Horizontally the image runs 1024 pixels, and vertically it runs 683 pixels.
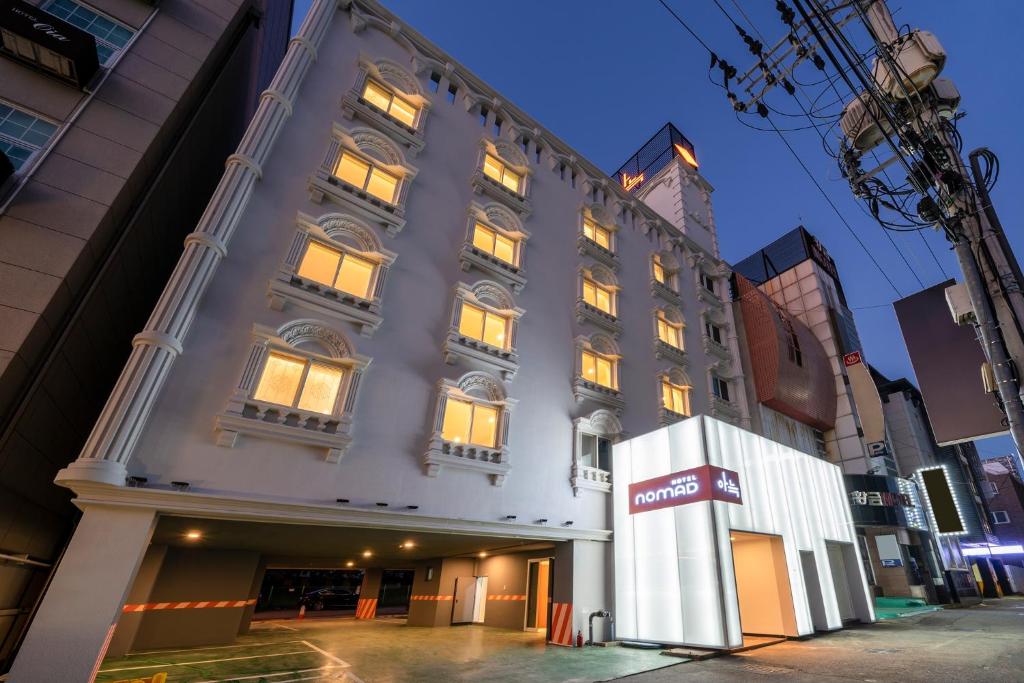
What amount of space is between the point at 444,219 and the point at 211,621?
52.2 feet

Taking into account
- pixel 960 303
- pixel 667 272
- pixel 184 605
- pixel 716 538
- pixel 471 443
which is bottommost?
pixel 184 605

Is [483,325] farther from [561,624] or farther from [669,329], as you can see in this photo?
[669,329]

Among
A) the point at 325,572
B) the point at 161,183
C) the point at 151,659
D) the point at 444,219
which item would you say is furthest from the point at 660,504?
the point at 325,572

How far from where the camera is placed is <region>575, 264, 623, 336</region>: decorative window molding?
64.2 feet

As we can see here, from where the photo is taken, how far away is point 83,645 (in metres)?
7.79

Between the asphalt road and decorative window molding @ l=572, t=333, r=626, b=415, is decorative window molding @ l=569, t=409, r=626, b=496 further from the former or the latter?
the asphalt road

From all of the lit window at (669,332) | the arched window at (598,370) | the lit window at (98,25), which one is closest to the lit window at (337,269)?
the lit window at (98,25)

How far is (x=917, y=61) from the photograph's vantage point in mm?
10203

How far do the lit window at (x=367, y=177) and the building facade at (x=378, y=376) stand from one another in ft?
0.31

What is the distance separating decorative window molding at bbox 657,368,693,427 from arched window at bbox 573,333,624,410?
2.83 m

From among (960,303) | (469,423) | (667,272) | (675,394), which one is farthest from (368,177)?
(667,272)

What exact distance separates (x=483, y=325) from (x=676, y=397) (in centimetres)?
1113

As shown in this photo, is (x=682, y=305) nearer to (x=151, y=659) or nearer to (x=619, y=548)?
(x=619, y=548)

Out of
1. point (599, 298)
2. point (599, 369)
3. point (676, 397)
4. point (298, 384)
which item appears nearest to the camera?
point (298, 384)
